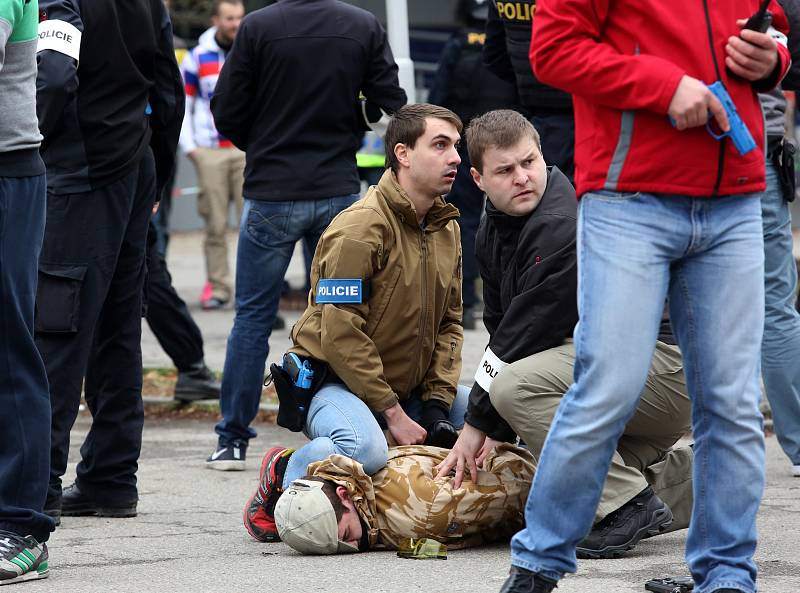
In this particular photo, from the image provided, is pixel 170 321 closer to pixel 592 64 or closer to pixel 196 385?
pixel 196 385

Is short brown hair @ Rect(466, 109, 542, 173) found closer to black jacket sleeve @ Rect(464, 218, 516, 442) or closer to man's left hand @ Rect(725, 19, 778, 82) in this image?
black jacket sleeve @ Rect(464, 218, 516, 442)

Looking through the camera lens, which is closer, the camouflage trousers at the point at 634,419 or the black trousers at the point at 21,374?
the black trousers at the point at 21,374

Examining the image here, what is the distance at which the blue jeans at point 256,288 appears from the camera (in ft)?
20.1

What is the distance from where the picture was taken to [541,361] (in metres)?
4.38

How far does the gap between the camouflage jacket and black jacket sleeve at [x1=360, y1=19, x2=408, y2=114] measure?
2.16 m

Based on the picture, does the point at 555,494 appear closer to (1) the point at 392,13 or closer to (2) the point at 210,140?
(1) the point at 392,13

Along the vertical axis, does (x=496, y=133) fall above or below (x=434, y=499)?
above

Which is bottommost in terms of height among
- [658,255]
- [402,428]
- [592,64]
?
[402,428]

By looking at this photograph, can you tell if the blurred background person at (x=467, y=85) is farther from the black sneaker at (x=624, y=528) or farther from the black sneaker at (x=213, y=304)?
the black sneaker at (x=624, y=528)

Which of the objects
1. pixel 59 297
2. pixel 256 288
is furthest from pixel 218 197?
pixel 59 297

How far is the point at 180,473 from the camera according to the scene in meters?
6.11

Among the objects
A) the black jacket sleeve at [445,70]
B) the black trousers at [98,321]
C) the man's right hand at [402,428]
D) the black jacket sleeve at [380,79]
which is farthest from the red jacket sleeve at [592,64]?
the black jacket sleeve at [445,70]

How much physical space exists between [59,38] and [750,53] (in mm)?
2229

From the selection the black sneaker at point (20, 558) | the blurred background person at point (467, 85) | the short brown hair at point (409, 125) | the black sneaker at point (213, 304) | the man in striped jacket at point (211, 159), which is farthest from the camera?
the black sneaker at point (213, 304)
